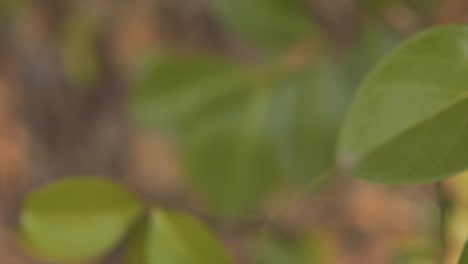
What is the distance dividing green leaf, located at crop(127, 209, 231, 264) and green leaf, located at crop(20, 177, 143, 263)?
0.02 m

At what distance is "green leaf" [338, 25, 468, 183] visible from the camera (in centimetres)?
32

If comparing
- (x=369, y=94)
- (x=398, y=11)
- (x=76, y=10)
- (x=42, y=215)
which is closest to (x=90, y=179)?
(x=42, y=215)

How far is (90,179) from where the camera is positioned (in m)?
0.42

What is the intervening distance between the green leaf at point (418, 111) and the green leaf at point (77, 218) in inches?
6.3

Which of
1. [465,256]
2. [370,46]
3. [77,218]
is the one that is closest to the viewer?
[465,256]

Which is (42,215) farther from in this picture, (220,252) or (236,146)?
(236,146)

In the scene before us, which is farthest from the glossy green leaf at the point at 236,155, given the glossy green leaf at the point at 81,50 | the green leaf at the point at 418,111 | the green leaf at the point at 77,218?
the glossy green leaf at the point at 81,50

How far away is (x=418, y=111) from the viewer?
32 cm

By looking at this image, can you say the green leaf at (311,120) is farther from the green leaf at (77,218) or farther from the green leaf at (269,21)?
the green leaf at (77,218)

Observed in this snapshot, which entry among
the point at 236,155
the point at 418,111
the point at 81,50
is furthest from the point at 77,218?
the point at 81,50

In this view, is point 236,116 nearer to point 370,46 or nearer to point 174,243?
point 370,46

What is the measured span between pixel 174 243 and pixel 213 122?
0.37 meters

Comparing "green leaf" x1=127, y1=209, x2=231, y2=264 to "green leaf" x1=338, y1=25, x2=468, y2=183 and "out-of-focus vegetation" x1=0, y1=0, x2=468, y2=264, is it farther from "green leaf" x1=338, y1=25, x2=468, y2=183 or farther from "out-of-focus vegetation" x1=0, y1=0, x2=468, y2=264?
"green leaf" x1=338, y1=25, x2=468, y2=183

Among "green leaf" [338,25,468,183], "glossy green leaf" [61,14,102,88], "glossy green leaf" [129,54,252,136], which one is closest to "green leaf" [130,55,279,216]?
"glossy green leaf" [129,54,252,136]
